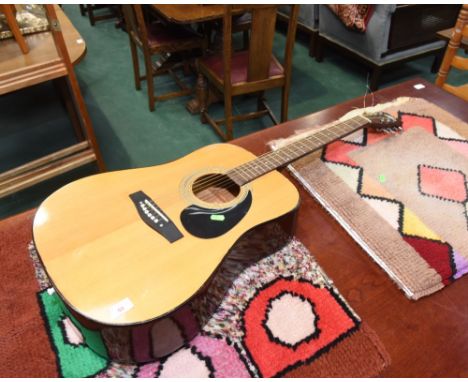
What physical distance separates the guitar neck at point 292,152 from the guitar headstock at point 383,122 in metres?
0.03

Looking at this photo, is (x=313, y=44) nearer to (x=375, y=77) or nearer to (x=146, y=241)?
(x=375, y=77)

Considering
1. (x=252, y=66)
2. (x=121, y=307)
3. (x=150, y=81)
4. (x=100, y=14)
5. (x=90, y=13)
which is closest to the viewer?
(x=121, y=307)

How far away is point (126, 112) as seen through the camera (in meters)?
2.51

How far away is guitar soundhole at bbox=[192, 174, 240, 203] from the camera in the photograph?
3.05 ft

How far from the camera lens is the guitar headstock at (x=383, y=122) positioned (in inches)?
46.0

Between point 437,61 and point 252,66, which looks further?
point 437,61

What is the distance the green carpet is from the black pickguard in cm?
134

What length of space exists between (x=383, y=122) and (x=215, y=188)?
0.64 m

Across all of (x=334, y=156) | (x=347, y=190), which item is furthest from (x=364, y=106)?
(x=347, y=190)


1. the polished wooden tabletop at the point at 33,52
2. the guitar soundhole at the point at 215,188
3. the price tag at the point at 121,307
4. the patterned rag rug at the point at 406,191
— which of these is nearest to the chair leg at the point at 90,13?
the polished wooden tabletop at the point at 33,52

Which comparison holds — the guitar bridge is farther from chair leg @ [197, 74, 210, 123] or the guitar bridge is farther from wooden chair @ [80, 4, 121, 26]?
wooden chair @ [80, 4, 121, 26]

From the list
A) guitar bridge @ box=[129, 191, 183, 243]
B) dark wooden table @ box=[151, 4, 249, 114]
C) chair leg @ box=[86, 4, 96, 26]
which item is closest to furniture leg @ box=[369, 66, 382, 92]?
dark wooden table @ box=[151, 4, 249, 114]

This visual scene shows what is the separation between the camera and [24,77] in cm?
132

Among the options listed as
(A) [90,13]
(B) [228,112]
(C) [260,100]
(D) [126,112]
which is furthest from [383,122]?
(A) [90,13]
